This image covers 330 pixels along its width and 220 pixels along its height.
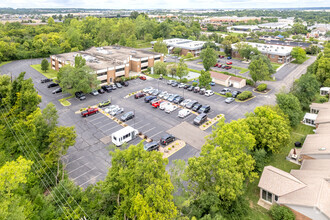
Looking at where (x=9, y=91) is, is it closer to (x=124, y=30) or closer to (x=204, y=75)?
(x=204, y=75)

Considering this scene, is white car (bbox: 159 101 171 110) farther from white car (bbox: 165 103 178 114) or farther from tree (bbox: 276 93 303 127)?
tree (bbox: 276 93 303 127)

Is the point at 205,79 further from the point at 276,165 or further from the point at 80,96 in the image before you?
the point at 80,96

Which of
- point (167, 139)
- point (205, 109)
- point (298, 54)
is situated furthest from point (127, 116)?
point (298, 54)

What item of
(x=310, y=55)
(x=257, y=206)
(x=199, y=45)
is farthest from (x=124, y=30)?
(x=257, y=206)

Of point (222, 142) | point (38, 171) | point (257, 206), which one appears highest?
point (222, 142)

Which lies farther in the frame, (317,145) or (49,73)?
(49,73)

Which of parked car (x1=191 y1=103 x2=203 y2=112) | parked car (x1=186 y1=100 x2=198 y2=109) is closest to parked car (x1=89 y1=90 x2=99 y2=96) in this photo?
parked car (x1=186 y1=100 x2=198 y2=109)
